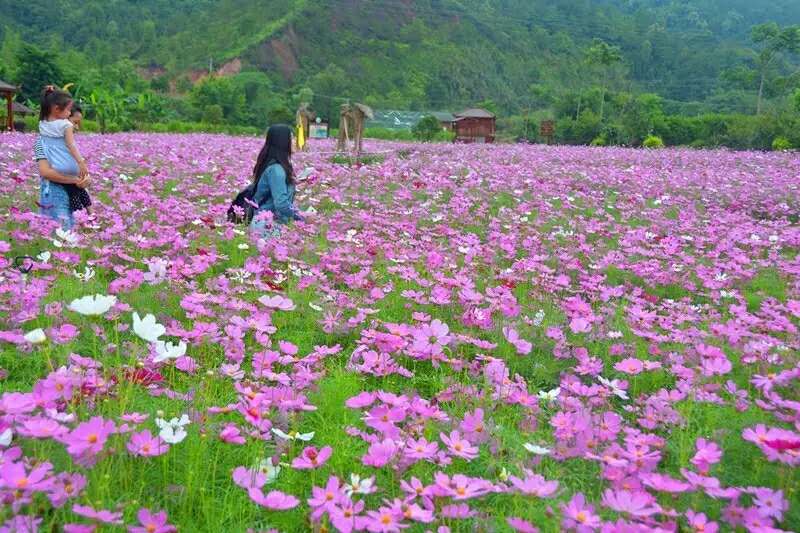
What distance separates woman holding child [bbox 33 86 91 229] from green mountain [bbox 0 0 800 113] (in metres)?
59.2

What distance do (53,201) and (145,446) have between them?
3.86 meters

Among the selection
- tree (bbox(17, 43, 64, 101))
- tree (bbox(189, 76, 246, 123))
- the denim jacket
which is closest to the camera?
A: the denim jacket

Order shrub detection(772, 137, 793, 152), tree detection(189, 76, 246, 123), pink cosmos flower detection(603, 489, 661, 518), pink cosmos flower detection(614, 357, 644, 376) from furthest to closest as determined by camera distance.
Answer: tree detection(189, 76, 246, 123) → shrub detection(772, 137, 793, 152) → pink cosmos flower detection(614, 357, 644, 376) → pink cosmos flower detection(603, 489, 661, 518)

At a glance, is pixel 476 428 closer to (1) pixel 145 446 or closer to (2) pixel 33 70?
(1) pixel 145 446

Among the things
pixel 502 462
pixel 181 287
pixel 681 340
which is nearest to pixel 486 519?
pixel 502 462

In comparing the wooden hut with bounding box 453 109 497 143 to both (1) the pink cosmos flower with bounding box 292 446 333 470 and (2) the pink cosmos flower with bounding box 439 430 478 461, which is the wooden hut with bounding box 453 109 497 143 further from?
(1) the pink cosmos flower with bounding box 292 446 333 470

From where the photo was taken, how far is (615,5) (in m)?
121

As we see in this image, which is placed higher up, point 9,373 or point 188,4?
point 188,4

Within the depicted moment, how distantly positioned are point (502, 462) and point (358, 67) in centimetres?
8806

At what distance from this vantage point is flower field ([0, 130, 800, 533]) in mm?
1601

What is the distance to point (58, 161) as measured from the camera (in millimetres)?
4934

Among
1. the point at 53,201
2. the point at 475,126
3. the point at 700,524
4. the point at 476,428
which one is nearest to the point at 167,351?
the point at 476,428

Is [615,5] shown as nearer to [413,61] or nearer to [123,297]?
[413,61]

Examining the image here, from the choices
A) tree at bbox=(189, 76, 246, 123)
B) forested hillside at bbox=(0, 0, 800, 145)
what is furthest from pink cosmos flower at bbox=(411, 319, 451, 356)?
forested hillside at bbox=(0, 0, 800, 145)
